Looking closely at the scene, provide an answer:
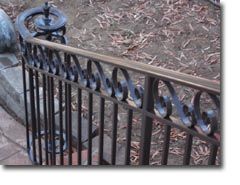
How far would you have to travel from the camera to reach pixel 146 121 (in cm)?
190

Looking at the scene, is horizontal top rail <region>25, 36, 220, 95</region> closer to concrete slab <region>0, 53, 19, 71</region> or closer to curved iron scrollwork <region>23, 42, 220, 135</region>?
curved iron scrollwork <region>23, 42, 220, 135</region>

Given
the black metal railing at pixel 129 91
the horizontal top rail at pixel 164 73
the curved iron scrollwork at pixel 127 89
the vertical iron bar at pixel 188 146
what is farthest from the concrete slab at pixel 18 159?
the vertical iron bar at pixel 188 146

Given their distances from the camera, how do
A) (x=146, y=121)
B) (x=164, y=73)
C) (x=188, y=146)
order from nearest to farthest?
(x=164, y=73) → (x=188, y=146) → (x=146, y=121)

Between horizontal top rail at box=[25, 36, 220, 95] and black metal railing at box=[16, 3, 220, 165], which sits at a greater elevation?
horizontal top rail at box=[25, 36, 220, 95]

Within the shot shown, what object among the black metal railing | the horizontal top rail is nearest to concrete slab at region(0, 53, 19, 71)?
the black metal railing

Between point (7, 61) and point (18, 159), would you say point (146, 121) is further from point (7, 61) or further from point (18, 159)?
point (7, 61)

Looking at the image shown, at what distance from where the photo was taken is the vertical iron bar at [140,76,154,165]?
1.78 meters

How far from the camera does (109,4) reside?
524 centimetres

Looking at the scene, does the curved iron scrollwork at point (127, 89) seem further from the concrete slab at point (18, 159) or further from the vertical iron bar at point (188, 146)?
the concrete slab at point (18, 159)

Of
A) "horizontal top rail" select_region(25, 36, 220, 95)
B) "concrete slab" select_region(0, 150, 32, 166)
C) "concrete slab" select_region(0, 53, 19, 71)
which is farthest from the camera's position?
"concrete slab" select_region(0, 53, 19, 71)

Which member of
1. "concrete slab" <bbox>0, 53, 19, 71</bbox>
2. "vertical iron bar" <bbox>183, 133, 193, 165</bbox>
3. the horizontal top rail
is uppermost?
the horizontal top rail

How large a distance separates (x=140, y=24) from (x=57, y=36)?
2027 mm

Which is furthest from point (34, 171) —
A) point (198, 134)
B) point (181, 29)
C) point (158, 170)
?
point (181, 29)

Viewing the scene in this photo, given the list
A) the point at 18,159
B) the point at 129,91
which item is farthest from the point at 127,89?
the point at 18,159
